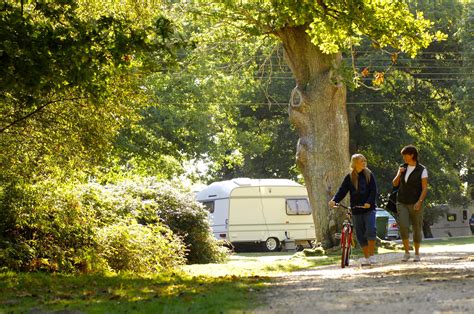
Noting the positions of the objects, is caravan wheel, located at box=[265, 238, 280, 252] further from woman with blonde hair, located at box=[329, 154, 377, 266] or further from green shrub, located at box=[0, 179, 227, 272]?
woman with blonde hair, located at box=[329, 154, 377, 266]

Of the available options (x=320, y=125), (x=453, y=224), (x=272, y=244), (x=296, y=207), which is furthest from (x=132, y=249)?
(x=453, y=224)

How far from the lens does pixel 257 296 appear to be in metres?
10.5

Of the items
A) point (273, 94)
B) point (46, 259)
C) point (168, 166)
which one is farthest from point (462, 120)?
point (46, 259)

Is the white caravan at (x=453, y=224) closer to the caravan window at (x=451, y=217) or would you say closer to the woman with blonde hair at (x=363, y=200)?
the caravan window at (x=451, y=217)

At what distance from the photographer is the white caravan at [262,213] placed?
4031 centimetres

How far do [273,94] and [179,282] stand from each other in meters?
35.6

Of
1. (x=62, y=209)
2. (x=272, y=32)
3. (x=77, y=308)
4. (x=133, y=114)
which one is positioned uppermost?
(x=272, y=32)

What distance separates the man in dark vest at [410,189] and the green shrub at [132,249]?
4.52 metres

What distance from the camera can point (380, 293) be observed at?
998 centimetres

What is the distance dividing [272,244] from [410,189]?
82.9 ft

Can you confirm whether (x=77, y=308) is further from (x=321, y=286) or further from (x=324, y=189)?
(x=324, y=189)

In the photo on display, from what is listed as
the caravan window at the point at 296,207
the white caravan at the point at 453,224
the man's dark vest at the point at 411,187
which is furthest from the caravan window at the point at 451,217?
the man's dark vest at the point at 411,187

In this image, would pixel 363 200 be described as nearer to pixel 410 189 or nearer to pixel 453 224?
pixel 410 189

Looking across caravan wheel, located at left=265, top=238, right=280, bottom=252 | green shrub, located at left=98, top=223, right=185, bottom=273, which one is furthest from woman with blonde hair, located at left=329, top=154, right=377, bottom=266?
caravan wheel, located at left=265, top=238, right=280, bottom=252
